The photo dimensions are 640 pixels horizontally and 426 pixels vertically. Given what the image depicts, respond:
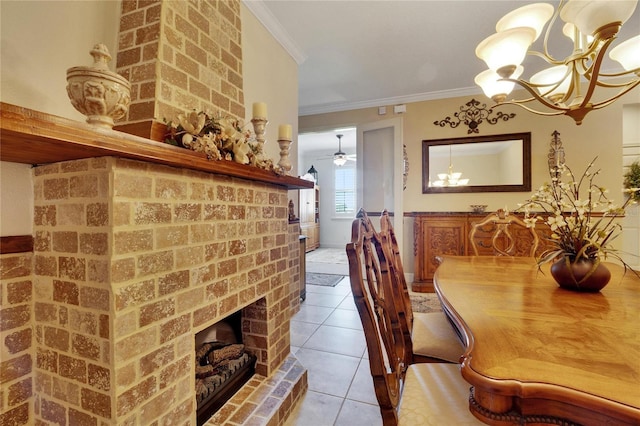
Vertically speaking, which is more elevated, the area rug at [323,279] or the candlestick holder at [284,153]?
the candlestick holder at [284,153]

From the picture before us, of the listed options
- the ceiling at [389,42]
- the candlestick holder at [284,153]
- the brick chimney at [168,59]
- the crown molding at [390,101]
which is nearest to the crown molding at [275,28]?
the ceiling at [389,42]

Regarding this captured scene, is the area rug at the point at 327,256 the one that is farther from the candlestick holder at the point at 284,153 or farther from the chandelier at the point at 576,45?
the chandelier at the point at 576,45

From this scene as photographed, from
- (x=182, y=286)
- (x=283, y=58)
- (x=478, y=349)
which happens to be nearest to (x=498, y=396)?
(x=478, y=349)

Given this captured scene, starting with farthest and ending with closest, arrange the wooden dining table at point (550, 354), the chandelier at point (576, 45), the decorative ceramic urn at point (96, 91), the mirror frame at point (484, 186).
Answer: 1. the mirror frame at point (484, 186)
2. the chandelier at point (576, 45)
3. the decorative ceramic urn at point (96, 91)
4. the wooden dining table at point (550, 354)

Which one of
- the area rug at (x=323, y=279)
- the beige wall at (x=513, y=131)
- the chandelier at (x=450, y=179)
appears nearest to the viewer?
the beige wall at (x=513, y=131)

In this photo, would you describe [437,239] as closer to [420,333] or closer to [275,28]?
[420,333]

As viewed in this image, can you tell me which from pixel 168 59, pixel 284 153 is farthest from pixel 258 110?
pixel 168 59

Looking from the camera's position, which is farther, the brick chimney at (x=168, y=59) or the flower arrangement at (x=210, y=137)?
the brick chimney at (x=168, y=59)

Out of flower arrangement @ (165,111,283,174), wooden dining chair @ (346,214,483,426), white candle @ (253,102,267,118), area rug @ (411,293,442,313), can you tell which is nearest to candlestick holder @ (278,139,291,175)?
white candle @ (253,102,267,118)

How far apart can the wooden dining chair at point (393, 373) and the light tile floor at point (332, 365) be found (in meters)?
0.59

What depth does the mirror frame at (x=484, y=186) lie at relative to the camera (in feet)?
11.9

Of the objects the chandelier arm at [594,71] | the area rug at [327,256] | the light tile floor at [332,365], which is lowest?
the light tile floor at [332,365]

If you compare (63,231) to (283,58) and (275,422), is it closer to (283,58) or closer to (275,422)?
(275,422)

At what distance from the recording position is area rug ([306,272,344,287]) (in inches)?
158
